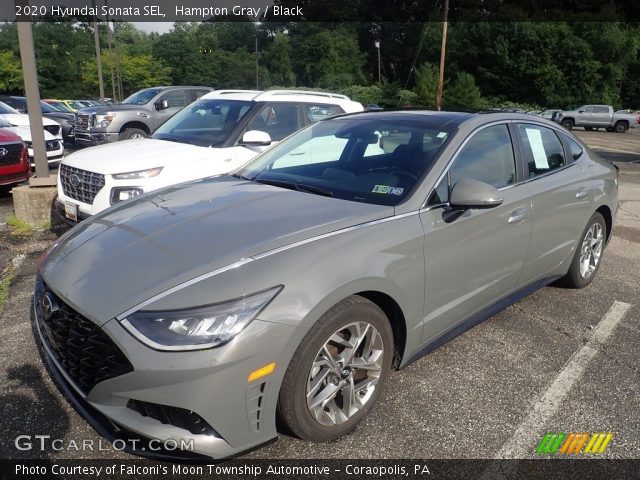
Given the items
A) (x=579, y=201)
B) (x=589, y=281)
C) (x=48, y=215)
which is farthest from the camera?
(x=48, y=215)

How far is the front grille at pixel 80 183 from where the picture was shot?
4926 millimetres

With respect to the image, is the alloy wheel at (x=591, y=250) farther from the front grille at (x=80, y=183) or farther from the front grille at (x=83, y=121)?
the front grille at (x=83, y=121)

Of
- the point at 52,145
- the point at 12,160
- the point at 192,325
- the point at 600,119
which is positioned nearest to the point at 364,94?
the point at 600,119

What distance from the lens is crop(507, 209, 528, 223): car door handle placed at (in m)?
3.35

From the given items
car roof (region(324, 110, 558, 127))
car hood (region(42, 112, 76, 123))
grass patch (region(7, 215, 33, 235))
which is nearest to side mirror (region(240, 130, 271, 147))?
car roof (region(324, 110, 558, 127))

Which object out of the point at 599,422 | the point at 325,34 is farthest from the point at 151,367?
the point at 325,34

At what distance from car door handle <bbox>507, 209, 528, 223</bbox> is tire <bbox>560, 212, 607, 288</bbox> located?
1.16 metres

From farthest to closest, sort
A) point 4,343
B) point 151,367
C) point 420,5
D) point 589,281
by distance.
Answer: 1. point 420,5
2. point 589,281
3. point 4,343
4. point 151,367

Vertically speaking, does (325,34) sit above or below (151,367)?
above

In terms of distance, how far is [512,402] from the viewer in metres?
2.91

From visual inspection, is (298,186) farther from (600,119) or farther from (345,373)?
(600,119)

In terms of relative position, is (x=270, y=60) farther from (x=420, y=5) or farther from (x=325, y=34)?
(x=420, y=5)

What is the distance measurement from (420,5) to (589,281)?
8661 centimetres

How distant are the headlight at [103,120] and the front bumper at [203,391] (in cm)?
1108
